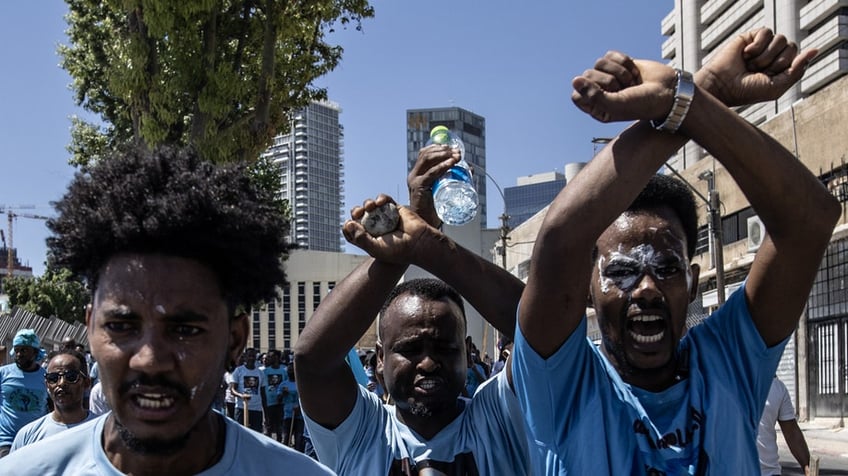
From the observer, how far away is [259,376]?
16688 millimetres

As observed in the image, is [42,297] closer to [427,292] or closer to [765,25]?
[765,25]

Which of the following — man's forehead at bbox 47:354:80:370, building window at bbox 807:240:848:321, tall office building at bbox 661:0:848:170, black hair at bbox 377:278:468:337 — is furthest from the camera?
tall office building at bbox 661:0:848:170

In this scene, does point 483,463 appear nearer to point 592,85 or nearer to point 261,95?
point 592,85

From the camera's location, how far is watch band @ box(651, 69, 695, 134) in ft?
7.60

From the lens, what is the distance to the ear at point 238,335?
238cm

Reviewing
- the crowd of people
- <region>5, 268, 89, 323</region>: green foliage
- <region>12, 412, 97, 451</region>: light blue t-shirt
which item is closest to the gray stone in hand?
the crowd of people

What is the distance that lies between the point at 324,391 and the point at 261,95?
408 inches

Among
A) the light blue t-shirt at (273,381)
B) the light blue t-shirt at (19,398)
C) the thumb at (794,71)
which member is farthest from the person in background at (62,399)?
the light blue t-shirt at (273,381)

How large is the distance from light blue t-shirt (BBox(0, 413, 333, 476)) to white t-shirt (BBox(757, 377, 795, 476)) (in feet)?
16.1

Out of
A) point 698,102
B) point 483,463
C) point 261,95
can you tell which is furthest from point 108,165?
point 261,95

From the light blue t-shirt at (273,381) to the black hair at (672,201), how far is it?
14.1 meters

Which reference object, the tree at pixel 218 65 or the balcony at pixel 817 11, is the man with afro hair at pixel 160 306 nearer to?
the tree at pixel 218 65


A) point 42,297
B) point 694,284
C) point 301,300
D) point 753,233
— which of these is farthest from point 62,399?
point 301,300

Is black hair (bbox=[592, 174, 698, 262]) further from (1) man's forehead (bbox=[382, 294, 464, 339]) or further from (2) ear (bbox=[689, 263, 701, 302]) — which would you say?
(1) man's forehead (bbox=[382, 294, 464, 339])
